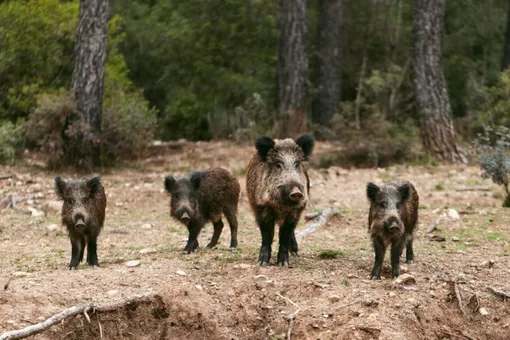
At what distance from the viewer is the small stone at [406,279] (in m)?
8.47

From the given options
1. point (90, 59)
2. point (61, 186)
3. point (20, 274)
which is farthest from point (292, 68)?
point (20, 274)

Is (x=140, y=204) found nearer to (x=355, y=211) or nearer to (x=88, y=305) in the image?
(x=355, y=211)

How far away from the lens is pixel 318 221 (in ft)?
40.2

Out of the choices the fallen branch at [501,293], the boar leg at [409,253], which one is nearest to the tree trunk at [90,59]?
the boar leg at [409,253]

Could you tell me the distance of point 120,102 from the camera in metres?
19.5

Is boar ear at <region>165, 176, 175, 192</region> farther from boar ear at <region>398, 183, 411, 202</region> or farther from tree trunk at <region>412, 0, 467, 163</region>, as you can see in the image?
tree trunk at <region>412, 0, 467, 163</region>

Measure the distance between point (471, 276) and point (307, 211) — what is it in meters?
4.99

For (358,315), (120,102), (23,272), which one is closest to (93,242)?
(23,272)

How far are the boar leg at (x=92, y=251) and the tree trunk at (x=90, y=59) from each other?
837 centimetres

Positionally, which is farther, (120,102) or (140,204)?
(120,102)

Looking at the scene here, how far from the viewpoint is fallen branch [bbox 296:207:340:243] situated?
37.7 feet

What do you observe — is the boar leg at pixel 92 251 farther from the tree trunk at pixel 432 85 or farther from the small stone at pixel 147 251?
the tree trunk at pixel 432 85

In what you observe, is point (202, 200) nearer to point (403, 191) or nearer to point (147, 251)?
point (147, 251)

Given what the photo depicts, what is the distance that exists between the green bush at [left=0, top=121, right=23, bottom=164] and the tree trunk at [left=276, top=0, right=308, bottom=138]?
6625 millimetres
